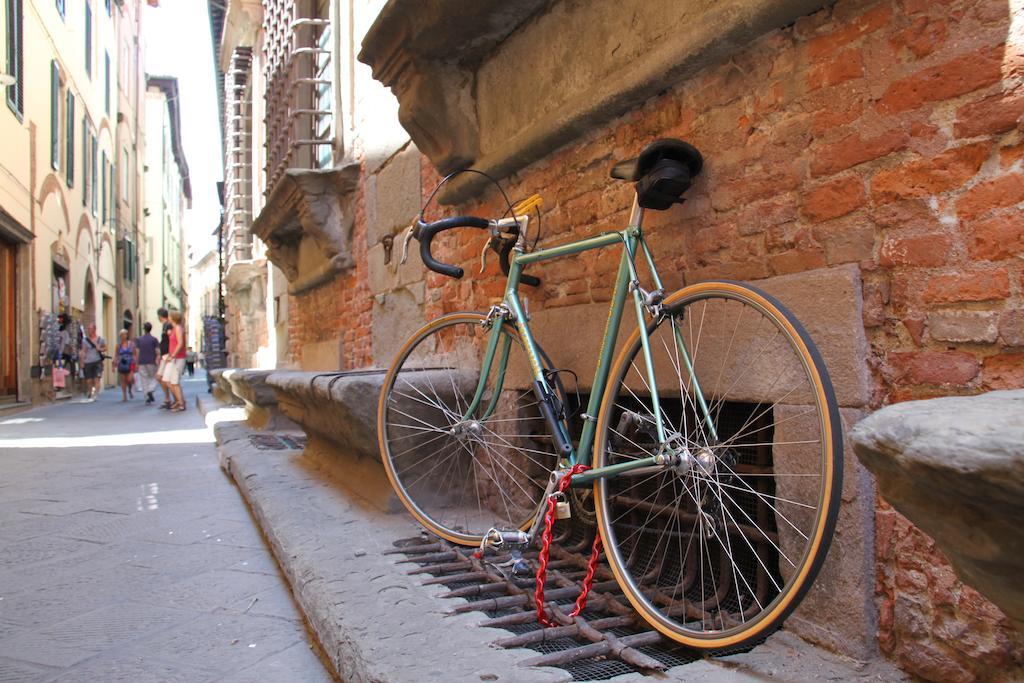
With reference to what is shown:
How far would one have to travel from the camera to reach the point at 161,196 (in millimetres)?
30141

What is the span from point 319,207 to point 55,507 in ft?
10.2

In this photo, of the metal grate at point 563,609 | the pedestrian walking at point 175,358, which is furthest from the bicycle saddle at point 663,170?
the pedestrian walking at point 175,358

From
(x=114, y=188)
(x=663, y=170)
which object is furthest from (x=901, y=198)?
(x=114, y=188)

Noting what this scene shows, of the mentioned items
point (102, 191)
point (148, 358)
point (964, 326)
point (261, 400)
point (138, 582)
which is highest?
point (102, 191)

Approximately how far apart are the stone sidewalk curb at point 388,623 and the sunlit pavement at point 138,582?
0.14 m

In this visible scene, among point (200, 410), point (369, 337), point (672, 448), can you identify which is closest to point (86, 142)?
point (200, 410)

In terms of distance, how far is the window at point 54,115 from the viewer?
12.1 metres

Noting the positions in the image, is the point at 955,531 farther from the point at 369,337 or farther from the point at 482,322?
the point at 369,337

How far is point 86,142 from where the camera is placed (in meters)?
15.2

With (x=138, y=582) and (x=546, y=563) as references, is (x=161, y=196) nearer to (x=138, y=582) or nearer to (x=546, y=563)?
(x=138, y=582)

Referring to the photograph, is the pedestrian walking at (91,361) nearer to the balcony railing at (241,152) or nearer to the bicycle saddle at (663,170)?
the balcony railing at (241,152)

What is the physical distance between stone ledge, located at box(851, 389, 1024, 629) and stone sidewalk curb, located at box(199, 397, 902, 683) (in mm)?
780

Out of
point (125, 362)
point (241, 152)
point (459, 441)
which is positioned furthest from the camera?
point (241, 152)

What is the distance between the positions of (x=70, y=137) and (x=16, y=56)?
12.4 ft
